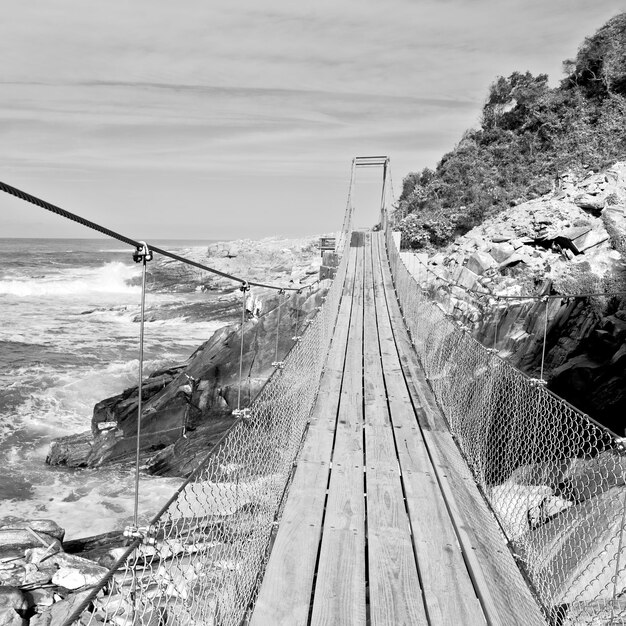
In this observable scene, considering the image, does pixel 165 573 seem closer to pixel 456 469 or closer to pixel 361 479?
pixel 361 479

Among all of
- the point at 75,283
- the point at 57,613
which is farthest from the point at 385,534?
the point at 75,283

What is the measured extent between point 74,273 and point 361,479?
1709 inches

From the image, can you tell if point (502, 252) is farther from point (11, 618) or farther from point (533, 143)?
point (11, 618)

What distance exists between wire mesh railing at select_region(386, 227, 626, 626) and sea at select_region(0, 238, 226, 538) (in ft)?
13.4

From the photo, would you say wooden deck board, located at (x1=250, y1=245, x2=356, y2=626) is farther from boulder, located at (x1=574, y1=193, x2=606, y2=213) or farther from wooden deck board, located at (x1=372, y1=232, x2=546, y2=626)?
boulder, located at (x1=574, y1=193, x2=606, y2=213)

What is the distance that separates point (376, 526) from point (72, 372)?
44.3 feet

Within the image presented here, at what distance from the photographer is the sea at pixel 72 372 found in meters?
7.18

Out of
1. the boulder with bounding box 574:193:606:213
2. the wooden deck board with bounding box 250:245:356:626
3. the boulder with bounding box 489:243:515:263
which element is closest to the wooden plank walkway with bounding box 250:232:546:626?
the wooden deck board with bounding box 250:245:356:626

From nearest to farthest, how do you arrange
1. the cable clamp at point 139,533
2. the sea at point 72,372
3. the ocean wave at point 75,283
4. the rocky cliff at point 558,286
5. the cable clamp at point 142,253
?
the cable clamp at point 139,533 → the cable clamp at point 142,253 → the rocky cliff at point 558,286 → the sea at point 72,372 → the ocean wave at point 75,283

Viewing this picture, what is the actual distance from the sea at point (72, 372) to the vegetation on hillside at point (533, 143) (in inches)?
354

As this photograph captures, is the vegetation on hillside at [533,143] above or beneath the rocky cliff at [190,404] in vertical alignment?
above

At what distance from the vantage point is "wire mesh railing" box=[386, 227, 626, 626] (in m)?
2.40

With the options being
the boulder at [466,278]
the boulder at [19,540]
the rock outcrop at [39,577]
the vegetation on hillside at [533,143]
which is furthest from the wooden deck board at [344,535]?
the vegetation on hillside at [533,143]

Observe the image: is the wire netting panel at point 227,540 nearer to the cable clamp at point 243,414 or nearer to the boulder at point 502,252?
the cable clamp at point 243,414
